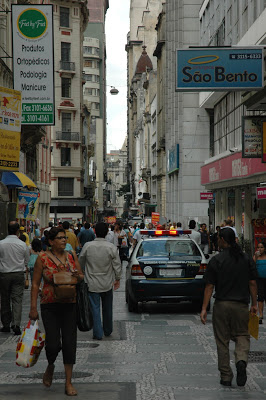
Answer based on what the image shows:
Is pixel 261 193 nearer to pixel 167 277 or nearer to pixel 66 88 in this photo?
pixel 167 277

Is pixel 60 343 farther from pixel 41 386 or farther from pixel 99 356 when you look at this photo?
pixel 99 356

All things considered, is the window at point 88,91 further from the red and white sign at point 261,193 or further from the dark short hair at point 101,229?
the dark short hair at point 101,229

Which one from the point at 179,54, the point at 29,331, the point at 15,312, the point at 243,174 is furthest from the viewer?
the point at 243,174

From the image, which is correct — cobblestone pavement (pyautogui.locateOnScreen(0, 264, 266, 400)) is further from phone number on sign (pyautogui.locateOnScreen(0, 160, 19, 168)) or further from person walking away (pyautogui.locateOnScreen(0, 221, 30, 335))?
phone number on sign (pyautogui.locateOnScreen(0, 160, 19, 168))

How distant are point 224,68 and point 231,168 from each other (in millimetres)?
18568

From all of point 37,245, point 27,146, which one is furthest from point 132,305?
point 27,146

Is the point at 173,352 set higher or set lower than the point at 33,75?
lower

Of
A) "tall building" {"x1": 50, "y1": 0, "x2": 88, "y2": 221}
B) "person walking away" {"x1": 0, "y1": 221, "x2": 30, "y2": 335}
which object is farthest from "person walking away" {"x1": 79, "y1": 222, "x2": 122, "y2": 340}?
"tall building" {"x1": 50, "y1": 0, "x2": 88, "y2": 221}

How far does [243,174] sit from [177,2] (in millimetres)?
29593

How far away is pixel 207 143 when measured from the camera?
53.1 metres

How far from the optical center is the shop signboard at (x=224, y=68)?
55.8 ft

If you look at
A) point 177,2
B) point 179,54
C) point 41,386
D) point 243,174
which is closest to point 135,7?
point 177,2

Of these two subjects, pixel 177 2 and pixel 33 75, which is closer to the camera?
pixel 33 75

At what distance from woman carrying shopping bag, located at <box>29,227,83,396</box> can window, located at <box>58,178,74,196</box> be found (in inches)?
2629
